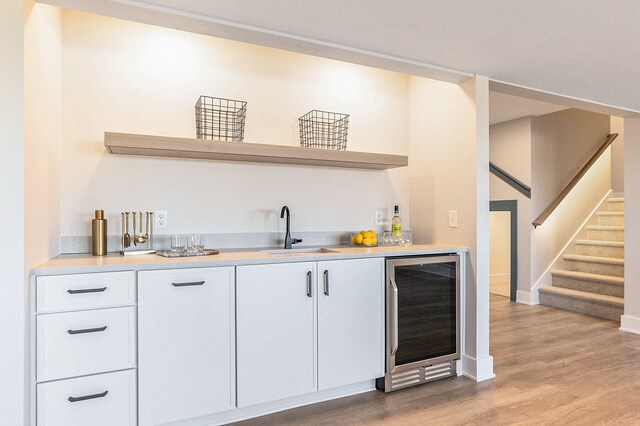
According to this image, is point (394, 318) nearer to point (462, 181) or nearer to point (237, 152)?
point (462, 181)

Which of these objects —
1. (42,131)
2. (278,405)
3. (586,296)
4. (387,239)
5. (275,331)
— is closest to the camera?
(42,131)

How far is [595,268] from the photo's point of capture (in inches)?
191

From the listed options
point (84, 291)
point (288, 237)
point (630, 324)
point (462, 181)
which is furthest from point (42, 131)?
point (630, 324)

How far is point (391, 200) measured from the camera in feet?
10.8

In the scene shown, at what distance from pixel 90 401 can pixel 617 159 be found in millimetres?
6888

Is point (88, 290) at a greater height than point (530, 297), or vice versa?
point (88, 290)

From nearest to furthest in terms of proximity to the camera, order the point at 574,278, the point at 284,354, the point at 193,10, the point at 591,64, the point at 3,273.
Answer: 1. the point at 3,273
2. the point at 193,10
3. the point at 284,354
4. the point at 591,64
5. the point at 574,278

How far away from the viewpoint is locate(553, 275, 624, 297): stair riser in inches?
175

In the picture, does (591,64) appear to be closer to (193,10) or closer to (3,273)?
(193,10)

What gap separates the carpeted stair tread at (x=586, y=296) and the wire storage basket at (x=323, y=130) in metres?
3.42

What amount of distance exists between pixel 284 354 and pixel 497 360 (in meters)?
1.82

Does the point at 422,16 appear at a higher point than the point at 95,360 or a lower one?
higher

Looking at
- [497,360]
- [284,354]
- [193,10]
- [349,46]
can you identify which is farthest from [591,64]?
[284,354]

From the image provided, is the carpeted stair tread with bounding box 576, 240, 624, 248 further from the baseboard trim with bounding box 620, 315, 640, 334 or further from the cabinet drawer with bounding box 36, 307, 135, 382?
the cabinet drawer with bounding box 36, 307, 135, 382
